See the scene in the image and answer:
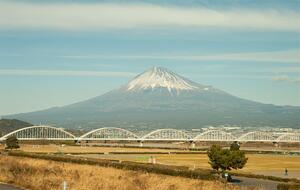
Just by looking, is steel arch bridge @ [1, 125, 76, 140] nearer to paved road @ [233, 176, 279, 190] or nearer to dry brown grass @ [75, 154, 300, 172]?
dry brown grass @ [75, 154, 300, 172]

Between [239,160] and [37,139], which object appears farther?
[37,139]

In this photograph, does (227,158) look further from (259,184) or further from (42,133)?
(42,133)

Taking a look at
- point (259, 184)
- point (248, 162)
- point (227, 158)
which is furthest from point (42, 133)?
point (259, 184)

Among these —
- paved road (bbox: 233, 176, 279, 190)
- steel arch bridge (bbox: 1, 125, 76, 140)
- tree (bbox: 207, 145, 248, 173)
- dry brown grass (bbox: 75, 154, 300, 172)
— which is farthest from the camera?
steel arch bridge (bbox: 1, 125, 76, 140)

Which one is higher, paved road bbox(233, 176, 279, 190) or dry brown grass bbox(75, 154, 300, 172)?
paved road bbox(233, 176, 279, 190)

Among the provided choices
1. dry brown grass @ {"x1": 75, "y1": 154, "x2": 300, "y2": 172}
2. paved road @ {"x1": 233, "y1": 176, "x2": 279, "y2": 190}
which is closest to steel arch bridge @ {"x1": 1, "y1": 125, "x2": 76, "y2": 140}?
dry brown grass @ {"x1": 75, "y1": 154, "x2": 300, "y2": 172}

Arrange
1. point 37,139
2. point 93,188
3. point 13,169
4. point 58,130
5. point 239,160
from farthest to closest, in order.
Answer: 1. point 58,130
2. point 37,139
3. point 239,160
4. point 13,169
5. point 93,188

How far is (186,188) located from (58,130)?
577ft

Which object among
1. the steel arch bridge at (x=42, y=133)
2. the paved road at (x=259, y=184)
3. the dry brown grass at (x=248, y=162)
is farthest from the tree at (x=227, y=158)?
the steel arch bridge at (x=42, y=133)

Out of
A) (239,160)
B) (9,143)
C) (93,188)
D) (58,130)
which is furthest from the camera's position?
(58,130)

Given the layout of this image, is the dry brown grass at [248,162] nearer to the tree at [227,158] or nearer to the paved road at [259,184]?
the tree at [227,158]

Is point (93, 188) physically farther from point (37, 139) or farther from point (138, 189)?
point (37, 139)

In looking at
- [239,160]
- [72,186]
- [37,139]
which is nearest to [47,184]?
[72,186]

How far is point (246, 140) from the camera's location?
199500 millimetres
